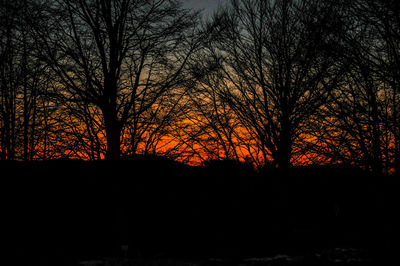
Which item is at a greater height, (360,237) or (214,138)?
(214,138)

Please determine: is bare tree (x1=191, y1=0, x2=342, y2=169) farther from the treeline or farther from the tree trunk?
the tree trunk

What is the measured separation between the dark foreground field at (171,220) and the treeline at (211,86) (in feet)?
7.26

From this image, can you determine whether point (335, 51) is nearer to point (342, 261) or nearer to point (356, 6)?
point (356, 6)

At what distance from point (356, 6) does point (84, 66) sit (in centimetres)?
608

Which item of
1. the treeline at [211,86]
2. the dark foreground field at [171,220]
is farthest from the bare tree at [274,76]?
the dark foreground field at [171,220]

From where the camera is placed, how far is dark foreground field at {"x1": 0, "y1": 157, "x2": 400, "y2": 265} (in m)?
4.48

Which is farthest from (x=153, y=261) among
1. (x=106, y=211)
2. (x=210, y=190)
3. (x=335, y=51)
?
(x=335, y=51)

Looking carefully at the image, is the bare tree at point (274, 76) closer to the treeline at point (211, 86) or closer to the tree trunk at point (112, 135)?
the treeline at point (211, 86)

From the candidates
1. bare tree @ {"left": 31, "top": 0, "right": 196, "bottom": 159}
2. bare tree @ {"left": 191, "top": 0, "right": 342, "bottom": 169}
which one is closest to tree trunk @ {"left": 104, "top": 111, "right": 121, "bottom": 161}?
bare tree @ {"left": 31, "top": 0, "right": 196, "bottom": 159}

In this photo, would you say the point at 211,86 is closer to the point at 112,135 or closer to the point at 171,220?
the point at 112,135

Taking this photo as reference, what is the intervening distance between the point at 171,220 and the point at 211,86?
7.86 metres

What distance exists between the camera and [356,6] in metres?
6.34

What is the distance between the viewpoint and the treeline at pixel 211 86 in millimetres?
7332

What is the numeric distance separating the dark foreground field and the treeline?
2214 millimetres
